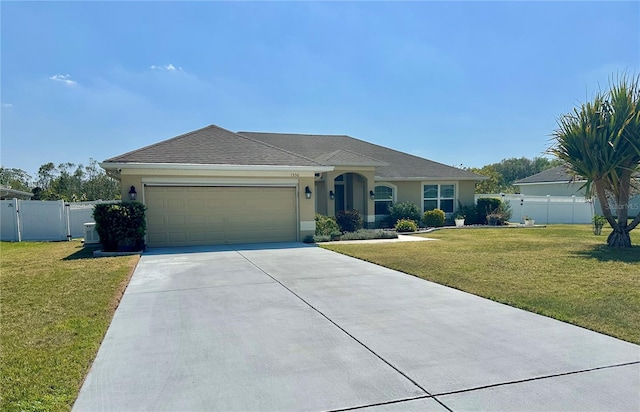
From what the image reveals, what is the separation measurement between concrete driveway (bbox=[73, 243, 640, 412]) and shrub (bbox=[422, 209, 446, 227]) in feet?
45.7

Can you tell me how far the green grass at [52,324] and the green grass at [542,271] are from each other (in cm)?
Result: 570

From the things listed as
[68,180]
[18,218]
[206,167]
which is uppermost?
[68,180]

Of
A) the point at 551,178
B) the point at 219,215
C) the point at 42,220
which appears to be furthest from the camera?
the point at 551,178

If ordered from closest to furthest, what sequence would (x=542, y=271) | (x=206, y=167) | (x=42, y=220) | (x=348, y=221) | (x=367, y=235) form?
(x=542, y=271) → (x=206, y=167) → (x=367, y=235) → (x=348, y=221) → (x=42, y=220)

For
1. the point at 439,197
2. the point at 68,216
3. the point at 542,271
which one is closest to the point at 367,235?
the point at 439,197

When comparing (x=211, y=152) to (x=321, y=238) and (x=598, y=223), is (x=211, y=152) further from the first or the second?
(x=598, y=223)

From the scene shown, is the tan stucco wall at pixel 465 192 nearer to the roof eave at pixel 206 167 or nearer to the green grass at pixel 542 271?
the green grass at pixel 542 271

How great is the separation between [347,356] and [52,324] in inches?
152

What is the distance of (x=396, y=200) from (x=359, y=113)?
5338 millimetres

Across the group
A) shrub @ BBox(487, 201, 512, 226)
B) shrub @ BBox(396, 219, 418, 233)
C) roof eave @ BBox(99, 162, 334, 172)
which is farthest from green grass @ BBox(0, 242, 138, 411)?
shrub @ BBox(487, 201, 512, 226)

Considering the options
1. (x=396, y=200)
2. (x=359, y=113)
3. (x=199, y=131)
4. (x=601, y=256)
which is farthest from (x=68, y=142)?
(x=601, y=256)

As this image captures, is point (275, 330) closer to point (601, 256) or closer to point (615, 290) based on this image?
point (615, 290)

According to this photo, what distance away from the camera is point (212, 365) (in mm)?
4000

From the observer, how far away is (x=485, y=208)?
2216cm
